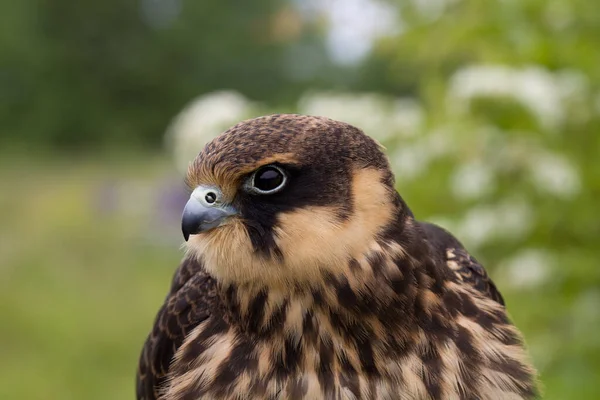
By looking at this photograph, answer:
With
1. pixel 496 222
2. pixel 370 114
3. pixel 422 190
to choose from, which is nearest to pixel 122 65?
pixel 370 114

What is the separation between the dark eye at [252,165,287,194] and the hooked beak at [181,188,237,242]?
0.09m

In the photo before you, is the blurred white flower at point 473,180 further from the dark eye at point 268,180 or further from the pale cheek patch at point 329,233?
the dark eye at point 268,180

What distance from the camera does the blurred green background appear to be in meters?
3.39

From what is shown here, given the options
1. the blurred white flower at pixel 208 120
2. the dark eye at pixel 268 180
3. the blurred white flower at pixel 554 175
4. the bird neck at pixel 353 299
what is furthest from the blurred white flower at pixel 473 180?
the dark eye at pixel 268 180

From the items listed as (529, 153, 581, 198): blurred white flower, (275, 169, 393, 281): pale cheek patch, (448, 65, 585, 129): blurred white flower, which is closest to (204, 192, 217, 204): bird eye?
(275, 169, 393, 281): pale cheek patch

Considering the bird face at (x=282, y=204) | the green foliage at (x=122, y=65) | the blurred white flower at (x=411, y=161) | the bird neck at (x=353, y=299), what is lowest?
the bird neck at (x=353, y=299)

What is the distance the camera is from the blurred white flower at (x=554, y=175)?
3.24 m

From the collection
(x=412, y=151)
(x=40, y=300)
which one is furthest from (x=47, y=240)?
(x=412, y=151)

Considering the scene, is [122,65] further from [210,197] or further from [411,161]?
[210,197]

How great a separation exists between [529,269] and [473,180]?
496 millimetres

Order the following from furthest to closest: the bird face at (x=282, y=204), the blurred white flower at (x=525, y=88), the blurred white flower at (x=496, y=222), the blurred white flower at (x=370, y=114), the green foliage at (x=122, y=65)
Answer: the green foliage at (x=122, y=65)
the blurred white flower at (x=370, y=114)
the blurred white flower at (x=496, y=222)
the blurred white flower at (x=525, y=88)
the bird face at (x=282, y=204)

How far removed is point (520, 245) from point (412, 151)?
0.74 meters

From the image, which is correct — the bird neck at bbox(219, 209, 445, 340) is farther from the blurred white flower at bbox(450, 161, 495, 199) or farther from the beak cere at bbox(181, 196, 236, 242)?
the blurred white flower at bbox(450, 161, 495, 199)

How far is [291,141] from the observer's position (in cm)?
168
